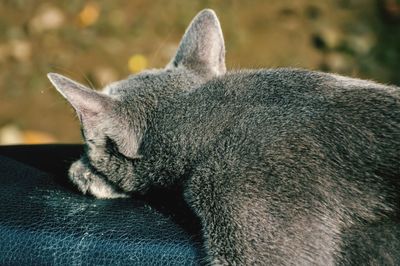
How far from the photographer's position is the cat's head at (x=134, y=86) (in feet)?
7.41

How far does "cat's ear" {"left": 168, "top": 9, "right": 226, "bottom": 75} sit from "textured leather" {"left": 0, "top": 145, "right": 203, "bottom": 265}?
57cm

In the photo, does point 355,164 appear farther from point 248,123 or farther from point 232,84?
point 232,84

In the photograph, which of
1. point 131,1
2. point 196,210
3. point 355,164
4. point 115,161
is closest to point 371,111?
point 355,164

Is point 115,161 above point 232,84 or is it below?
below

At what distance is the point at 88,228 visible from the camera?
75.1 inches

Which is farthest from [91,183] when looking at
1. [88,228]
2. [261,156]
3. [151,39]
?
[151,39]

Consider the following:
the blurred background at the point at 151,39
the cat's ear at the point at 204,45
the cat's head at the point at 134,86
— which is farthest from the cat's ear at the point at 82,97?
the blurred background at the point at 151,39

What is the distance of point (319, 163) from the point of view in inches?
77.5

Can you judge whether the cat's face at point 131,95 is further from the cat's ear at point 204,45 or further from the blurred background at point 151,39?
the blurred background at point 151,39

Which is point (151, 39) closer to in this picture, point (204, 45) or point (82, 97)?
point (204, 45)

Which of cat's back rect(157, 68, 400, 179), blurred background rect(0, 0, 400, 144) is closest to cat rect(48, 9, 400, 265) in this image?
cat's back rect(157, 68, 400, 179)

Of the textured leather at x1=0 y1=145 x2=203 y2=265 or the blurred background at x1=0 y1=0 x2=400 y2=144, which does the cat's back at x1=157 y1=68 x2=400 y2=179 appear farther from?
the blurred background at x1=0 y1=0 x2=400 y2=144

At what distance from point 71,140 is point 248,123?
2.40 meters

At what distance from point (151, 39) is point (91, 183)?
2.84 meters
